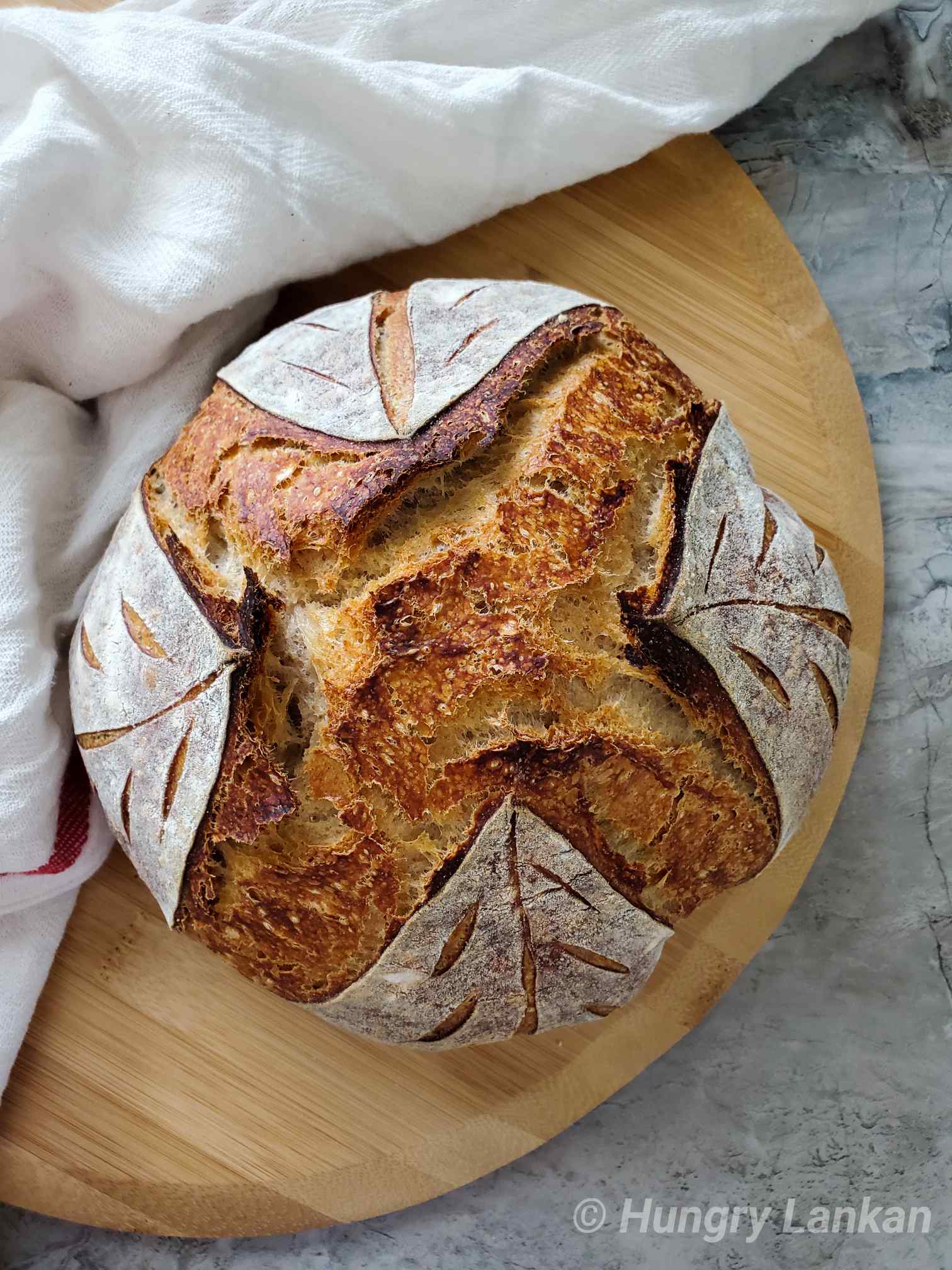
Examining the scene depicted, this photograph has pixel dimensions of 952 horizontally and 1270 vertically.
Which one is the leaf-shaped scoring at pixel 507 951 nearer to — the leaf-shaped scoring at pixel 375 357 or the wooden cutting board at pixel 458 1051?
the wooden cutting board at pixel 458 1051

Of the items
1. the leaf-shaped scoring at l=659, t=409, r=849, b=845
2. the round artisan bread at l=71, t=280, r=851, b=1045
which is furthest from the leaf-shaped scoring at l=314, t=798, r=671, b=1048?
the leaf-shaped scoring at l=659, t=409, r=849, b=845

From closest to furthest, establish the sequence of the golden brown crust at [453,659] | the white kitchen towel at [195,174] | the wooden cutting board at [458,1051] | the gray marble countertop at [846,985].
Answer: the golden brown crust at [453,659] → the white kitchen towel at [195,174] → the wooden cutting board at [458,1051] → the gray marble countertop at [846,985]

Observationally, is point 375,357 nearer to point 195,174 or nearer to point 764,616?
point 195,174

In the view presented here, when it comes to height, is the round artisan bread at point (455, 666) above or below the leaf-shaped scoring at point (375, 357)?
below

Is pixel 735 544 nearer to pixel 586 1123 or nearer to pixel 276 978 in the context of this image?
pixel 276 978

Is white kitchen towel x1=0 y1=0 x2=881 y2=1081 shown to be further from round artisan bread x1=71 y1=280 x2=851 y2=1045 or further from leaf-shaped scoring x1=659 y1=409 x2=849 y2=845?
leaf-shaped scoring x1=659 y1=409 x2=849 y2=845

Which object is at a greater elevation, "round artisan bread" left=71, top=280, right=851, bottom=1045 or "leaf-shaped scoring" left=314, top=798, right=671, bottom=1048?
"round artisan bread" left=71, top=280, right=851, bottom=1045

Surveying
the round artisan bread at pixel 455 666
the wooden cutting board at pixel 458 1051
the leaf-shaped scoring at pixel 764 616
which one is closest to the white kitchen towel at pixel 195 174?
the wooden cutting board at pixel 458 1051
